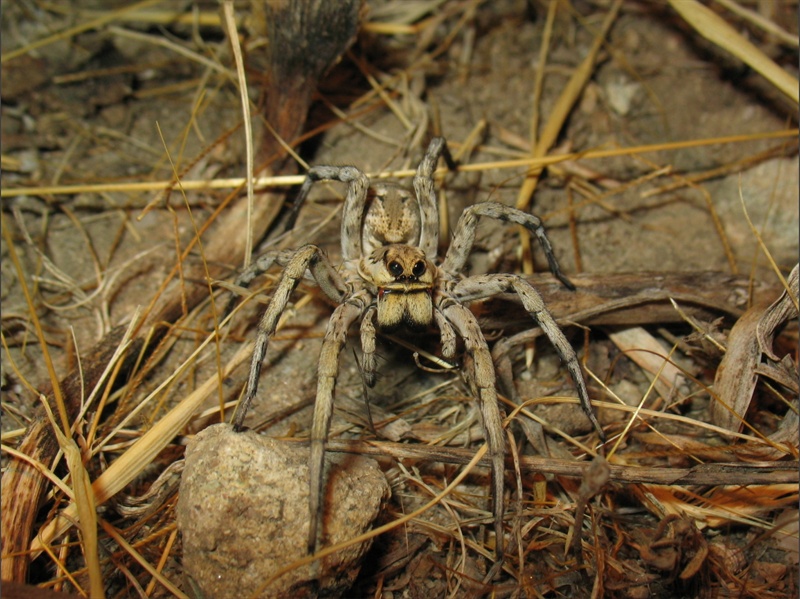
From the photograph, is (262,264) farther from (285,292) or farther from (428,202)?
(428,202)

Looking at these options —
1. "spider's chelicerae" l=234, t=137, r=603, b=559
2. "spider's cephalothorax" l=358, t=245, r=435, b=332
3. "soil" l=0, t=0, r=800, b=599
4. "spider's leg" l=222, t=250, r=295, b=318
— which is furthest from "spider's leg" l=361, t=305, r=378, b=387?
"spider's leg" l=222, t=250, r=295, b=318

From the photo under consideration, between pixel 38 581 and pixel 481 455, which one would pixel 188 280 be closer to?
pixel 38 581

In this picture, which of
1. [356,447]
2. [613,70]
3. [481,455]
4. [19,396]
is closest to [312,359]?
[356,447]

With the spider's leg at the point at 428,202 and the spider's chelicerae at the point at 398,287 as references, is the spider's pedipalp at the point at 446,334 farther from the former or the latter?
the spider's leg at the point at 428,202

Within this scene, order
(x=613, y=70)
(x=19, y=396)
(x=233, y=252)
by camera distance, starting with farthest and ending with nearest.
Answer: (x=613, y=70) → (x=233, y=252) → (x=19, y=396)

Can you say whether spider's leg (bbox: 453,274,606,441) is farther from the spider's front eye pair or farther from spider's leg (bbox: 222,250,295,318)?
spider's leg (bbox: 222,250,295,318)

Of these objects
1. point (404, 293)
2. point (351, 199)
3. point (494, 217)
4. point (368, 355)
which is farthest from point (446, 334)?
point (351, 199)
